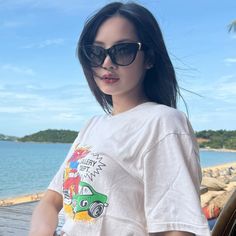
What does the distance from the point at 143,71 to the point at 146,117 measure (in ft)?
0.37

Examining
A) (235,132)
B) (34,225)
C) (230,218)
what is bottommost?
(235,132)

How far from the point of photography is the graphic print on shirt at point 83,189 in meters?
0.77

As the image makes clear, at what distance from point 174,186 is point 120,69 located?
23cm

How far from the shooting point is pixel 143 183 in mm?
768

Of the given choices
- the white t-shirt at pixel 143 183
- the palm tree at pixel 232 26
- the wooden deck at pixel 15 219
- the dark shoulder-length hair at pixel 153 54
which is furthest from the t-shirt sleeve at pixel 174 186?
the palm tree at pixel 232 26

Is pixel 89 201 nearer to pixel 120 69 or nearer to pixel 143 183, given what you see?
pixel 143 183

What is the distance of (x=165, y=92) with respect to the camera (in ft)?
2.88

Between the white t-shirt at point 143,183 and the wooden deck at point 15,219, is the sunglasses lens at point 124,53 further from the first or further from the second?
the wooden deck at point 15,219

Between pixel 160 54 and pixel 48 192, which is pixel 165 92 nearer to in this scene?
pixel 160 54

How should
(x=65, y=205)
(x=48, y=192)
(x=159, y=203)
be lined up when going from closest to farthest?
(x=159, y=203)
(x=65, y=205)
(x=48, y=192)

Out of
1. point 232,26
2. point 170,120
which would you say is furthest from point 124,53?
point 232,26

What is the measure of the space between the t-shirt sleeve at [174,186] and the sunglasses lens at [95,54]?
0.21m

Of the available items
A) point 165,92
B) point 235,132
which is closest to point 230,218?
point 165,92

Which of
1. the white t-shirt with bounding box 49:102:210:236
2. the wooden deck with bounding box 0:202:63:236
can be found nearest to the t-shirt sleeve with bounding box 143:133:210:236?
the white t-shirt with bounding box 49:102:210:236
